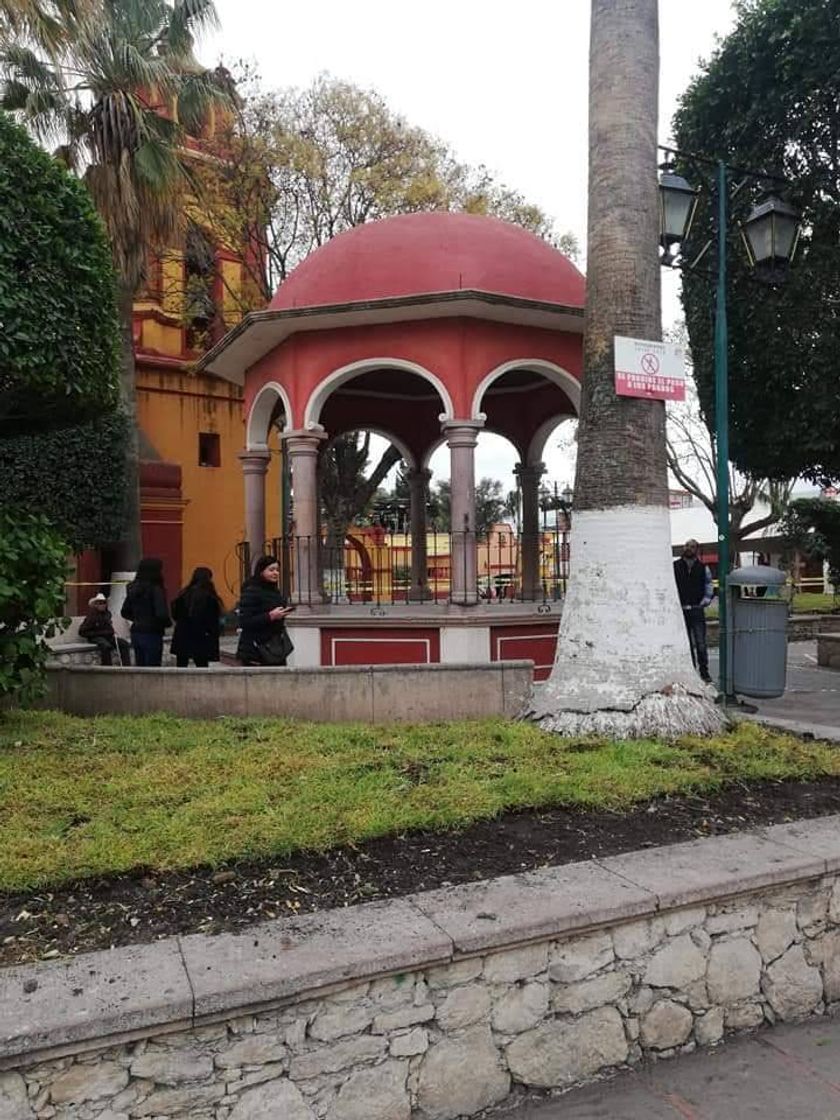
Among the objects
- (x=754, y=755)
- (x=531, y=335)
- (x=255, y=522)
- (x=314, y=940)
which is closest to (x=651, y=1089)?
(x=314, y=940)

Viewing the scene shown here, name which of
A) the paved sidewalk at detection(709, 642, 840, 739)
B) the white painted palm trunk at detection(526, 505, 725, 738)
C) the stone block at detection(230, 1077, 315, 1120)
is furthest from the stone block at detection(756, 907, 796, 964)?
the paved sidewalk at detection(709, 642, 840, 739)

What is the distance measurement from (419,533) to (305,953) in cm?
1159

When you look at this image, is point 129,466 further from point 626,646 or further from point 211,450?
point 626,646

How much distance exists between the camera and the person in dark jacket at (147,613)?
9.33 metres

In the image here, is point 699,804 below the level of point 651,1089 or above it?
above

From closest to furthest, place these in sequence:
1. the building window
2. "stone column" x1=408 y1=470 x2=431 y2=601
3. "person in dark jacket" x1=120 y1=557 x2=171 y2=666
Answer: "person in dark jacket" x1=120 y1=557 x2=171 y2=666 → "stone column" x1=408 y1=470 x2=431 y2=601 → the building window

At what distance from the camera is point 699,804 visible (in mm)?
4348

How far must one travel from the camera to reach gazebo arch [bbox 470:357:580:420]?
981cm

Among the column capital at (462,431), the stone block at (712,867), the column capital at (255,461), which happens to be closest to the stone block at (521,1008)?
the stone block at (712,867)

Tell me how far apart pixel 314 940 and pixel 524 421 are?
1136cm

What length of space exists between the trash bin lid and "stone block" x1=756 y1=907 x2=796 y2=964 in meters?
5.09

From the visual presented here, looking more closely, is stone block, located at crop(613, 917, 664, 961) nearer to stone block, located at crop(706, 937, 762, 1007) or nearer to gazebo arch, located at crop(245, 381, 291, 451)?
stone block, located at crop(706, 937, 762, 1007)

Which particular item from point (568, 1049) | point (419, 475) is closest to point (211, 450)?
point (419, 475)

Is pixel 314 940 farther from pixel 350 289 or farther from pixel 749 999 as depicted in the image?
pixel 350 289
